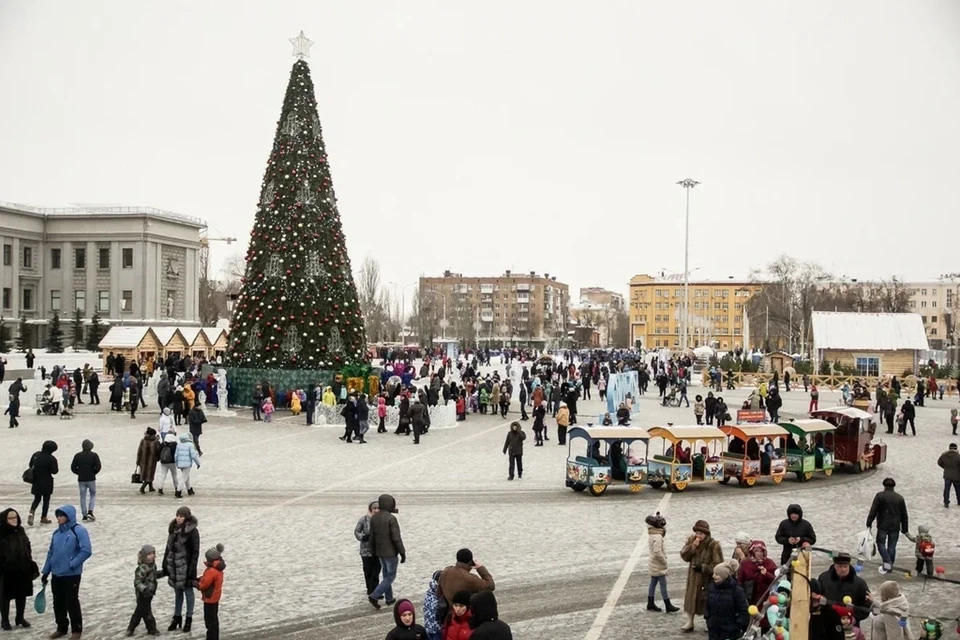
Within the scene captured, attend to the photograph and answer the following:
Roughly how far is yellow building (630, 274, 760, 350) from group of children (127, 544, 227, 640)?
142 meters

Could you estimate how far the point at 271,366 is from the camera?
34.9m

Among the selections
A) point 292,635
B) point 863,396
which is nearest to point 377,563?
point 292,635

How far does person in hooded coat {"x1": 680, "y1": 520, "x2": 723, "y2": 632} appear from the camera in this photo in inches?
367

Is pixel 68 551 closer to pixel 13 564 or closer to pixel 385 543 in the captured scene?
pixel 13 564

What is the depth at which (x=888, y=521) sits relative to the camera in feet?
40.0

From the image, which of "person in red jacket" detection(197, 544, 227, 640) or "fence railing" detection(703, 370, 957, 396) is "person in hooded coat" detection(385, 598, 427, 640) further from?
"fence railing" detection(703, 370, 957, 396)

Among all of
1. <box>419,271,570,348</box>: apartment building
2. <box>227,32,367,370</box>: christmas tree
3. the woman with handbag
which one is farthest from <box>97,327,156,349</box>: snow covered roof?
<box>419,271,570,348</box>: apartment building

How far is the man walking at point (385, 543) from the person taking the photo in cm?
1004

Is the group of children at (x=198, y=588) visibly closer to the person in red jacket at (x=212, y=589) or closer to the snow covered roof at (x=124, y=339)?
the person in red jacket at (x=212, y=589)

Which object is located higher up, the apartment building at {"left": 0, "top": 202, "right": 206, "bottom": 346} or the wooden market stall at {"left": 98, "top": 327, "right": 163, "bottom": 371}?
the apartment building at {"left": 0, "top": 202, "right": 206, "bottom": 346}

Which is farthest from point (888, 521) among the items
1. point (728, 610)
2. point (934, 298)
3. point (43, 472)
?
point (934, 298)

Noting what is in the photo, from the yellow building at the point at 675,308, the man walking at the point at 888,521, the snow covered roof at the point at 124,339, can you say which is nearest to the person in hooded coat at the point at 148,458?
the man walking at the point at 888,521

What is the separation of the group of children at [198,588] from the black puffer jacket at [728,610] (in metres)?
4.98

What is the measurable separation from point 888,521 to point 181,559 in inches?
373
